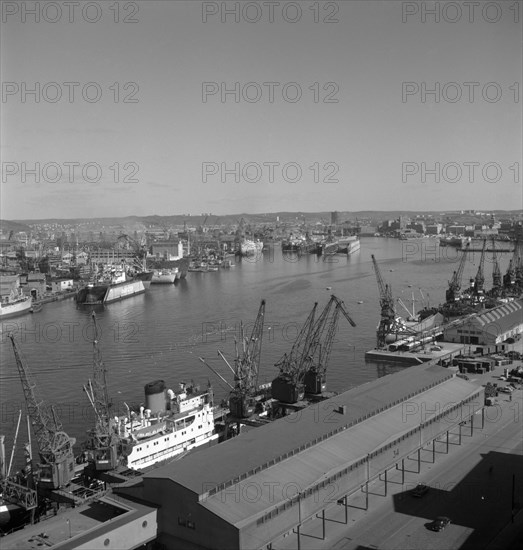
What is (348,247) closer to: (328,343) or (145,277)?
(145,277)

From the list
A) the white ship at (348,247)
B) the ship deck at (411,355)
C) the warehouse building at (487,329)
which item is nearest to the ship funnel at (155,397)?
the ship deck at (411,355)

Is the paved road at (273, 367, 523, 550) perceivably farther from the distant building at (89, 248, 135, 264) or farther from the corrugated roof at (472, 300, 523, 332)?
the distant building at (89, 248, 135, 264)

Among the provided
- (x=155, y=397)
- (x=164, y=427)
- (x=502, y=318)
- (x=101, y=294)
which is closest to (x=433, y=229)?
(x=101, y=294)

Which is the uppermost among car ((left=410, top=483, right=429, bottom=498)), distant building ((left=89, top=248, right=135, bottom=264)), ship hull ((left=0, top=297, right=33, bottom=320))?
distant building ((left=89, top=248, right=135, bottom=264))

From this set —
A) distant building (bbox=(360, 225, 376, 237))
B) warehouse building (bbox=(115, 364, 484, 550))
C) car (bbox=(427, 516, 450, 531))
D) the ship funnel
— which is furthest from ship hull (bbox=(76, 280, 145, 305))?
distant building (bbox=(360, 225, 376, 237))

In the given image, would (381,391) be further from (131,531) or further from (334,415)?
(131,531)

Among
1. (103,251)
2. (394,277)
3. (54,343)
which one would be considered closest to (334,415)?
(54,343)
